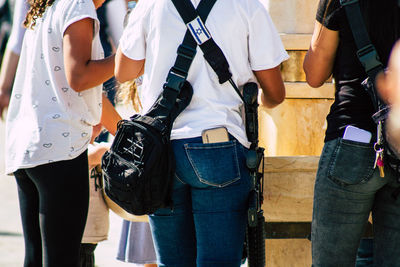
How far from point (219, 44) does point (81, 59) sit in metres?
0.59

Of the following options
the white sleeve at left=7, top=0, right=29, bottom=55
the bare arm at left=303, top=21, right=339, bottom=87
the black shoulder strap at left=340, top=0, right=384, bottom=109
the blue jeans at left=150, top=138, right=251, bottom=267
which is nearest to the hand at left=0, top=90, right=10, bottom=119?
the white sleeve at left=7, top=0, right=29, bottom=55

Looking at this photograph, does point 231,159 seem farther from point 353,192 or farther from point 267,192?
point 267,192

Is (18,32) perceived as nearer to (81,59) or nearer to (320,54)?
(81,59)

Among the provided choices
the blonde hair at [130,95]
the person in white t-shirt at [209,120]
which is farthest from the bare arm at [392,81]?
the blonde hair at [130,95]

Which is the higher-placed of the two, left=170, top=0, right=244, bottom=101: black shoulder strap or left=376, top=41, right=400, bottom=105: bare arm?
left=170, top=0, right=244, bottom=101: black shoulder strap

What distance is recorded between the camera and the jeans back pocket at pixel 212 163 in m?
2.08

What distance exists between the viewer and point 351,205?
212 cm

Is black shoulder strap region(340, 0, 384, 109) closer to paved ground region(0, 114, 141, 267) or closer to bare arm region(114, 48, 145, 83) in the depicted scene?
bare arm region(114, 48, 145, 83)

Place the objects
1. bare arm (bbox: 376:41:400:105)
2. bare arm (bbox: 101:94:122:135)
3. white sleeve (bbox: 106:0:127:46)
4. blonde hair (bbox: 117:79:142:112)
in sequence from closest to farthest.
→ bare arm (bbox: 376:41:400:105)
bare arm (bbox: 101:94:122:135)
blonde hair (bbox: 117:79:142:112)
white sleeve (bbox: 106:0:127:46)

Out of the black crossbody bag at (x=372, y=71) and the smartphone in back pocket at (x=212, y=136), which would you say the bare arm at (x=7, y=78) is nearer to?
the smartphone in back pocket at (x=212, y=136)

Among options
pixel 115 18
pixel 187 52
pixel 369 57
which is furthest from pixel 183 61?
pixel 115 18

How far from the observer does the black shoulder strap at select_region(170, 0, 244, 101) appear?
209cm

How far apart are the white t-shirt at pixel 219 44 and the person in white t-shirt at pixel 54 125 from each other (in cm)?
31

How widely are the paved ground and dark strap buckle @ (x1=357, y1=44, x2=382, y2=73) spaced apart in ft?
10.1
